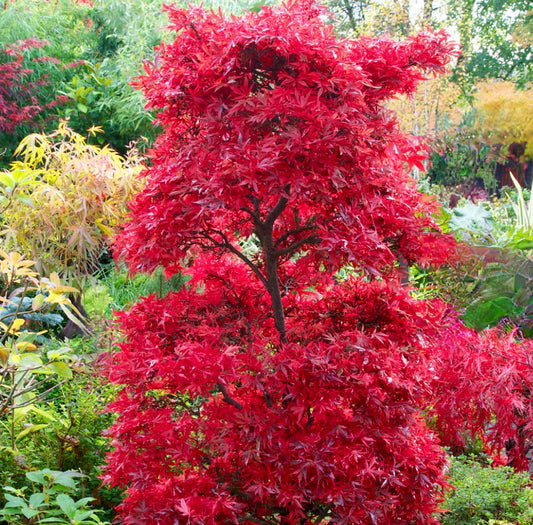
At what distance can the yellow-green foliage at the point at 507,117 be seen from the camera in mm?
14086

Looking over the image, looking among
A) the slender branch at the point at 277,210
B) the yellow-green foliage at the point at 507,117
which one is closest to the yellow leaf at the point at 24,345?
the slender branch at the point at 277,210

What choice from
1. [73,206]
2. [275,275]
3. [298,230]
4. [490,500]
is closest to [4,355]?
[275,275]

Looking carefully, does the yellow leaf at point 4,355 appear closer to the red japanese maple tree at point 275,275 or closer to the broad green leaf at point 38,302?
the broad green leaf at point 38,302

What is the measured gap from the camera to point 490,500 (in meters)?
2.31

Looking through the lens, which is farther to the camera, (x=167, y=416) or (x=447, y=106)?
(x=447, y=106)

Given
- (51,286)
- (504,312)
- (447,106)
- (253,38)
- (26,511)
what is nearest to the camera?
(253,38)

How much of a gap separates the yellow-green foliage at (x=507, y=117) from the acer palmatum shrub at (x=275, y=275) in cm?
1336

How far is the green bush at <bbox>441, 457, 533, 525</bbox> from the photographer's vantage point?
2.32m

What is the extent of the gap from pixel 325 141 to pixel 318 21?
15.0 inches

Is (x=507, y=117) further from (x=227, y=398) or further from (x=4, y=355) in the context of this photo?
(x=4, y=355)

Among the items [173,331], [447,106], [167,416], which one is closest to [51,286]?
[173,331]

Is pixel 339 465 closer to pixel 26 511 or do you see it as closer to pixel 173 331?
pixel 173 331

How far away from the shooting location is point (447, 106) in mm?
12172

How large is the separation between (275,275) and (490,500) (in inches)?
51.3
